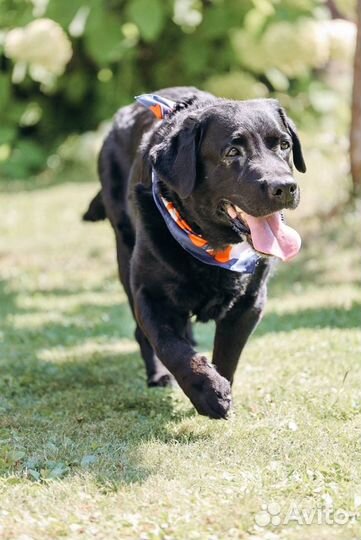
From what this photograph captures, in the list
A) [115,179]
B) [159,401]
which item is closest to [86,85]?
[115,179]

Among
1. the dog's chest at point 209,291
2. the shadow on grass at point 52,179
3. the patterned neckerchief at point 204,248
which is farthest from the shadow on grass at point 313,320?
the shadow on grass at point 52,179

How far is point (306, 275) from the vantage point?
30.3 feet

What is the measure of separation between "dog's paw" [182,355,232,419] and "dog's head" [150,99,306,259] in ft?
2.03

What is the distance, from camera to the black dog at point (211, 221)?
4.29 m

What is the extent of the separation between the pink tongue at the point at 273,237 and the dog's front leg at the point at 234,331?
557 mm

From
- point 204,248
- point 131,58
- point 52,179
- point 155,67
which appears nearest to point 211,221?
point 204,248

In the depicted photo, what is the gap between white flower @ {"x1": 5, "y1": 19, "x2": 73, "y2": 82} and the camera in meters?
13.0

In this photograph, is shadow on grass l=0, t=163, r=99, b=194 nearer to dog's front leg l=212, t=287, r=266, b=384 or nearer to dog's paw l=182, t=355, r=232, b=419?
dog's front leg l=212, t=287, r=266, b=384

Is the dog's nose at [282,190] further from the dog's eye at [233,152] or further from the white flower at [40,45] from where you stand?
the white flower at [40,45]

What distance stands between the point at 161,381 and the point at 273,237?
4.82 feet

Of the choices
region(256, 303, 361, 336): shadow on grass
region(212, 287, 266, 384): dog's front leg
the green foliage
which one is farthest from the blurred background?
region(212, 287, 266, 384): dog's front leg

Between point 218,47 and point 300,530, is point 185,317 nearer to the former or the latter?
point 300,530

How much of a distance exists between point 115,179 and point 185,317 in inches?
58.9

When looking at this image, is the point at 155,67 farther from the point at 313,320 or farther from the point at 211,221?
the point at 211,221
